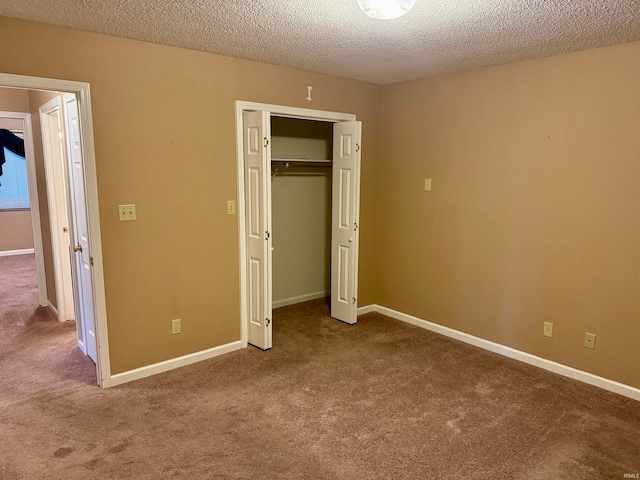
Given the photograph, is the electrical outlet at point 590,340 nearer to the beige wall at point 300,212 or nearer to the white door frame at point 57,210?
the beige wall at point 300,212

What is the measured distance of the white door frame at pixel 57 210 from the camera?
4078 mm

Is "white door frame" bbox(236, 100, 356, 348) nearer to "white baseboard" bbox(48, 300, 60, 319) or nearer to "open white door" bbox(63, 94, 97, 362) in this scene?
"open white door" bbox(63, 94, 97, 362)

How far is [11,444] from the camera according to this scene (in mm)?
2416

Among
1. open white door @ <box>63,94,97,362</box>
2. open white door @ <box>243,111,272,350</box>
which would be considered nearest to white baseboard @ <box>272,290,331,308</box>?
open white door @ <box>243,111,272,350</box>

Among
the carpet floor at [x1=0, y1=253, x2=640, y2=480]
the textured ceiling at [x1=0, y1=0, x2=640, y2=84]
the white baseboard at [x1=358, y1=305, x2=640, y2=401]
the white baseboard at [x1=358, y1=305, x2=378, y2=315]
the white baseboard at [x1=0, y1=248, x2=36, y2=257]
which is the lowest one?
the carpet floor at [x1=0, y1=253, x2=640, y2=480]

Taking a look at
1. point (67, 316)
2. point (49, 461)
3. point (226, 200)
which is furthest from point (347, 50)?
point (67, 316)

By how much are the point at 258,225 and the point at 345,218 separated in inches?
40.2

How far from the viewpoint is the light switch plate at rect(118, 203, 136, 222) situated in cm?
297

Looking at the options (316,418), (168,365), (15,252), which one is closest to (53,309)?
(168,365)

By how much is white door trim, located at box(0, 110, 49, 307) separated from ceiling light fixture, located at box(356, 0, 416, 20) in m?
4.01

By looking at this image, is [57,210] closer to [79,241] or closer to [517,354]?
[79,241]

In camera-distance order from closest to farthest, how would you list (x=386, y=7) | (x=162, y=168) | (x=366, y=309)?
(x=386, y=7) < (x=162, y=168) < (x=366, y=309)

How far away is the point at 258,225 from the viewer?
11.7 ft

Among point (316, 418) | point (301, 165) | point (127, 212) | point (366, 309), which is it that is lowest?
point (316, 418)
